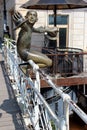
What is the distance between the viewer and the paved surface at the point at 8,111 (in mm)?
4350

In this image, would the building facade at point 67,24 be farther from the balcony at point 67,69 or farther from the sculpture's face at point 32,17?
the sculpture's face at point 32,17

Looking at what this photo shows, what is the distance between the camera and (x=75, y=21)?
13.2m

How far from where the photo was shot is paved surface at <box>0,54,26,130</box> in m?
4.35

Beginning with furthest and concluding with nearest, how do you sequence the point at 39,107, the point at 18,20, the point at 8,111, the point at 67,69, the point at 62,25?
the point at 62,25
the point at 67,69
the point at 8,111
the point at 39,107
the point at 18,20

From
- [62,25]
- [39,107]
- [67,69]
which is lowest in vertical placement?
[67,69]

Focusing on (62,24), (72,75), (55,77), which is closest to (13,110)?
(55,77)

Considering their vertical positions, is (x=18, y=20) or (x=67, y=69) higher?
(x=18, y=20)

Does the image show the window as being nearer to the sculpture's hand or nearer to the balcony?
the balcony

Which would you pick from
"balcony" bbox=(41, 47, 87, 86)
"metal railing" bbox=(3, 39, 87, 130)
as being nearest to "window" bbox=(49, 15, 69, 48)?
"balcony" bbox=(41, 47, 87, 86)

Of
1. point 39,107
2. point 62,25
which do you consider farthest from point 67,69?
point 39,107

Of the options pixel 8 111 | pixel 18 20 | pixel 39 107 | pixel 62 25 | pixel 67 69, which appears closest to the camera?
pixel 18 20

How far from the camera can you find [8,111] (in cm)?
498

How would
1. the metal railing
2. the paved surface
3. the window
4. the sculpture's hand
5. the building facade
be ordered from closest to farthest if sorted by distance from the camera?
1. the metal railing
2. the sculpture's hand
3. the paved surface
4. the building facade
5. the window

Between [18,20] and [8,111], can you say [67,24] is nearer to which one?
[8,111]
